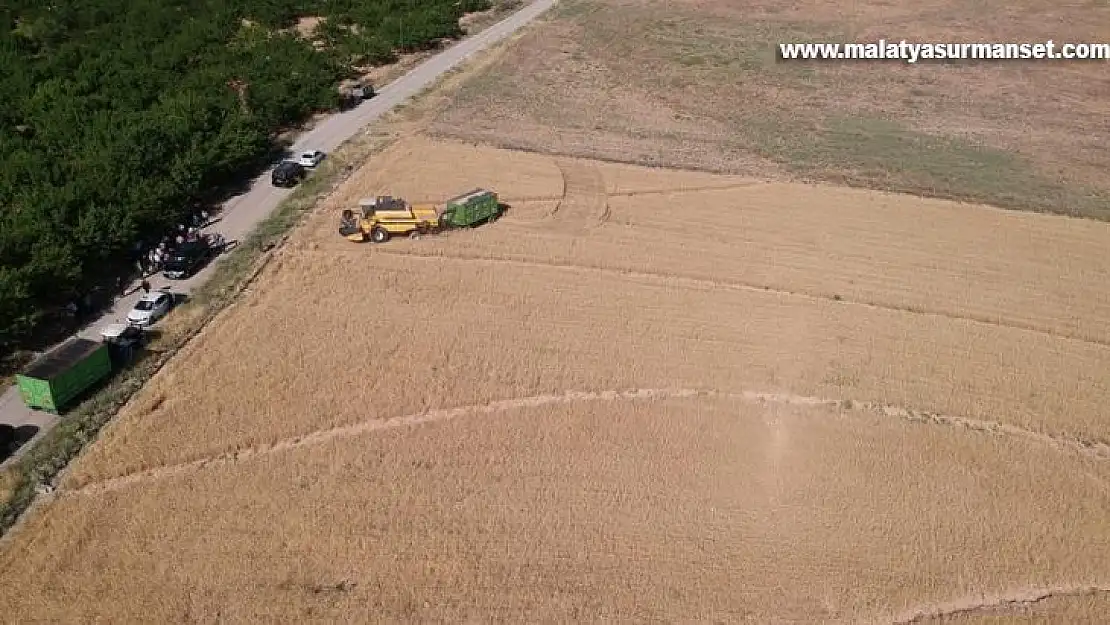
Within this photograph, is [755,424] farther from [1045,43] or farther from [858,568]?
[1045,43]

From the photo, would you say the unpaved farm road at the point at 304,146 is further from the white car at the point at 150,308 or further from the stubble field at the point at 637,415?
the stubble field at the point at 637,415

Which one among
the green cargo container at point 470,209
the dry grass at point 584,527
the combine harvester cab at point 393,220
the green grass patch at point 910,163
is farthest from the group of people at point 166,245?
the green grass patch at point 910,163

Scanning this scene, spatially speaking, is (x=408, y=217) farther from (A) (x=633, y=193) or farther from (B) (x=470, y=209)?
(A) (x=633, y=193)

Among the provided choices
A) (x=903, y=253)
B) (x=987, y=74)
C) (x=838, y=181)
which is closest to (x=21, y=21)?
(x=838, y=181)

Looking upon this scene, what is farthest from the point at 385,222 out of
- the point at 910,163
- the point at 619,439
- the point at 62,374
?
the point at 910,163

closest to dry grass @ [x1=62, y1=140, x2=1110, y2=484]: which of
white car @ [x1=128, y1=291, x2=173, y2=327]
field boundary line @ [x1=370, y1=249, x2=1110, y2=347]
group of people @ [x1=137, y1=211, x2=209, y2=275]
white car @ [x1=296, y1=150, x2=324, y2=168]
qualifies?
field boundary line @ [x1=370, y1=249, x2=1110, y2=347]

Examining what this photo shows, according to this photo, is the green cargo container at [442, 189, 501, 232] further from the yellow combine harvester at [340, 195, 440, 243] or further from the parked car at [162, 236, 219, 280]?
the parked car at [162, 236, 219, 280]
